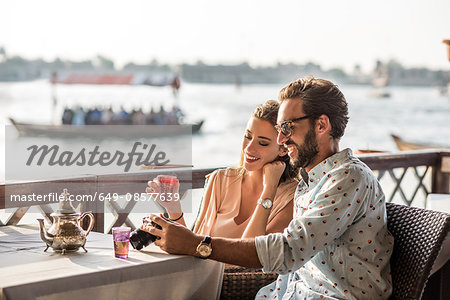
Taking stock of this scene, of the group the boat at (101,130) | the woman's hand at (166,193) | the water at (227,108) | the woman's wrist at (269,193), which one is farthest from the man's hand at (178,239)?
the boat at (101,130)

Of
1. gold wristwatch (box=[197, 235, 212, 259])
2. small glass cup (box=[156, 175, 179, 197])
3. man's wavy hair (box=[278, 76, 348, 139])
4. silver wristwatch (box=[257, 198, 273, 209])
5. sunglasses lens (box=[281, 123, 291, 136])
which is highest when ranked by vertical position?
man's wavy hair (box=[278, 76, 348, 139])

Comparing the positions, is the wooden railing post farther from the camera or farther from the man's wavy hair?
the camera

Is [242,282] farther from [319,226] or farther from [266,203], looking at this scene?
[319,226]

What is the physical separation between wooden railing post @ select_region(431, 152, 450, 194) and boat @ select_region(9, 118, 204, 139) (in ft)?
101

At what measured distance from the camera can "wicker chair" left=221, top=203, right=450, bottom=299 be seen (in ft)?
5.74

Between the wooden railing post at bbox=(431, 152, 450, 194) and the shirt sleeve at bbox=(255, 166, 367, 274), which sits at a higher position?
the shirt sleeve at bbox=(255, 166, 367, 274)

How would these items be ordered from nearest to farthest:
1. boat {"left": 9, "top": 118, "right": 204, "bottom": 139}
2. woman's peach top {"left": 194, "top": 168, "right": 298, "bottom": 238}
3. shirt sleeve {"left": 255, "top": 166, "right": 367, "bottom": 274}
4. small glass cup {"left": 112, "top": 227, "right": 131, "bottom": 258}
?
shirt sleeve {"left": 255, "top": 166, "right": 367, "bottom": 274} < small glass cup {"left": 112, "top": 227, "right": 131, "bottom": 258} < woman's peach top {"left": 194, "top": 168, "right": 298, "bottom": 238} < boat {"left": 9, "top": 118, "right": 204, "bottom": 139}

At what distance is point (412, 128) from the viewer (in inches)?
1802

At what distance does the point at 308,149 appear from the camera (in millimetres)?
1814

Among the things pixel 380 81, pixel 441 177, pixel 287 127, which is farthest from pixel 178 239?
pixel 380 81

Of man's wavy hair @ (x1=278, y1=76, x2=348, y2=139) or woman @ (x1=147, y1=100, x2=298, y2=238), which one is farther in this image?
woman @ (x1=147, y1=100, x2=298, y2=238)

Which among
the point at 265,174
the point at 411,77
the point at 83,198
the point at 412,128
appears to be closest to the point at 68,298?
the point at 265,174

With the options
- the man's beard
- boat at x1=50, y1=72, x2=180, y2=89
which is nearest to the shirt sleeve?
the man's beard

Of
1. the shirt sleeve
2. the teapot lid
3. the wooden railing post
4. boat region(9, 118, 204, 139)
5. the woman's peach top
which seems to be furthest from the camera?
boat region(9, 118, 204, 139)
